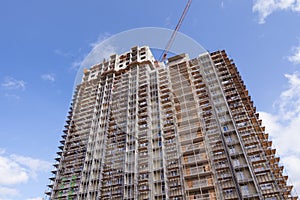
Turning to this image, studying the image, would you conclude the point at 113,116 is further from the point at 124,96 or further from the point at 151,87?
the point at 151,87

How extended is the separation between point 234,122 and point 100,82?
3002cm

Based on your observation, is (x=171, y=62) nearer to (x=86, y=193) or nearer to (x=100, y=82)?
(x=100, y=82)

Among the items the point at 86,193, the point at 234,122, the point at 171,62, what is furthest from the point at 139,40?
the point at 171,62

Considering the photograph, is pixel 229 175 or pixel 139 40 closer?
pixel 139 40

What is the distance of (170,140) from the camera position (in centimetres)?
3231

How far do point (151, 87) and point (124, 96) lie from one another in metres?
5.40

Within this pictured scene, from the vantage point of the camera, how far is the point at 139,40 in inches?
439

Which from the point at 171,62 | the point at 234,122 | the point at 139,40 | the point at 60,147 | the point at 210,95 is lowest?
the point at 139,40

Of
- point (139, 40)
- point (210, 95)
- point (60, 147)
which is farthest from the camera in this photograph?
point (60, 147)

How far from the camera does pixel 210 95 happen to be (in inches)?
1406

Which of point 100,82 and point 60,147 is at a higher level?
point 100,82

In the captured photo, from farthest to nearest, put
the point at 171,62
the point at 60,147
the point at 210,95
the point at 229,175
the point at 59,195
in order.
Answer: the point at 171,62, the point at 60,147, the point at 210,95, the point at 59,195, the point at 229,175

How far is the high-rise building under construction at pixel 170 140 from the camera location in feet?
86.7

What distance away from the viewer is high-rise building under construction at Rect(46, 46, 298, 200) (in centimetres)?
2642
